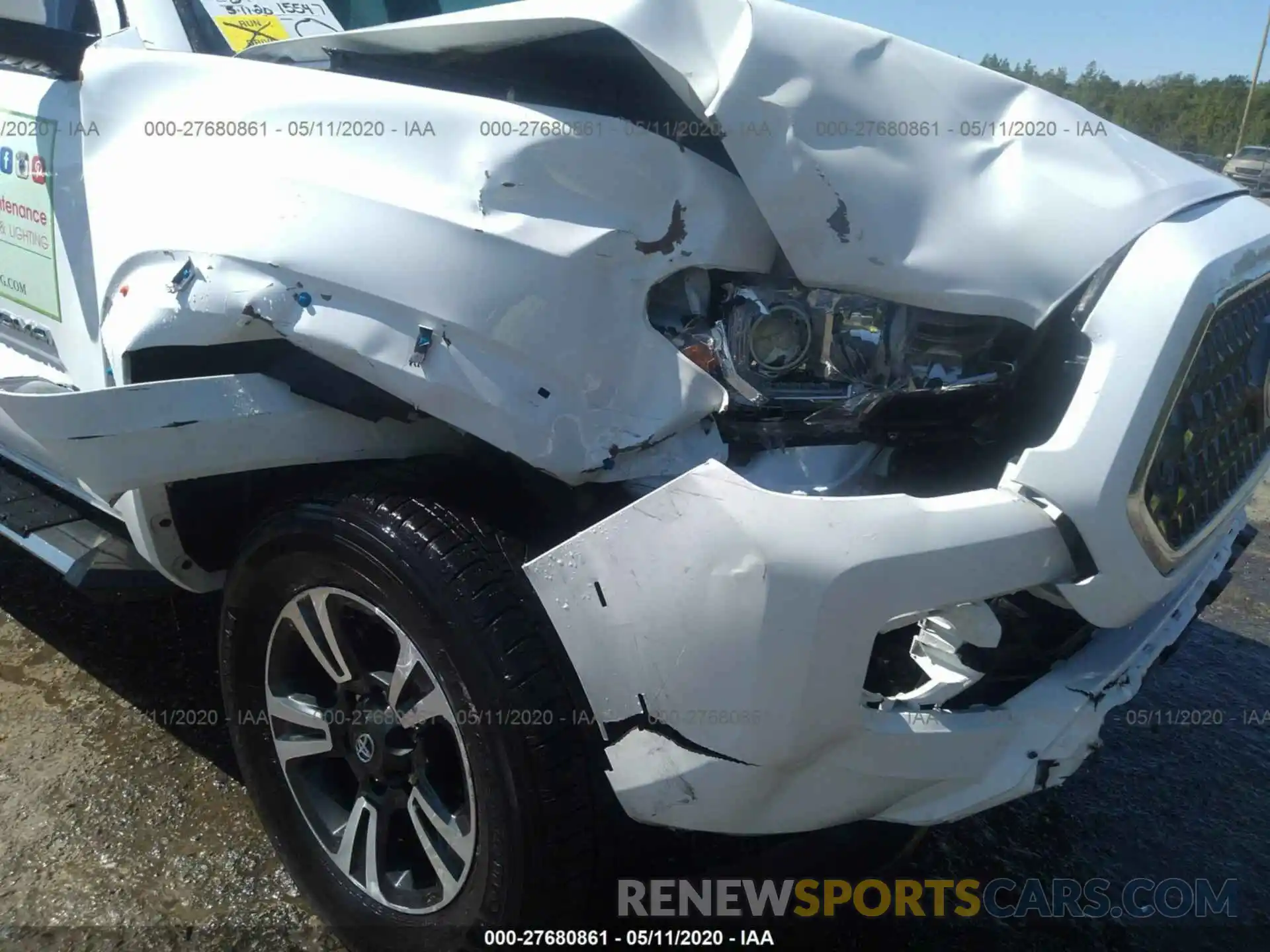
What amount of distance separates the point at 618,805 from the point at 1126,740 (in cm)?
199

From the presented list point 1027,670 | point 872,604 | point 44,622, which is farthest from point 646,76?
point 44,622

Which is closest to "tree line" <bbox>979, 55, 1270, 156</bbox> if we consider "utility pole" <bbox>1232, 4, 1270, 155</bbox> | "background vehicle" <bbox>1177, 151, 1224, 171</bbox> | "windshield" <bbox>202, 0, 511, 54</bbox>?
"utility pole" <bbox>1232, 4, 1270, 155</bbox>

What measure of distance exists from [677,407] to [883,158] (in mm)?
592

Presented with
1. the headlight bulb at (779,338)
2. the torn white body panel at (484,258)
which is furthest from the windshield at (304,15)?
the headlight bulb at (779,338)

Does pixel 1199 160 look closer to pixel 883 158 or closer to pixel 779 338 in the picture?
pixel 883 158

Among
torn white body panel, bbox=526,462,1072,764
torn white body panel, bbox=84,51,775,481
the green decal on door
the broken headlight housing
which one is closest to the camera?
torn white body panel, bbox=526,462,1072,764

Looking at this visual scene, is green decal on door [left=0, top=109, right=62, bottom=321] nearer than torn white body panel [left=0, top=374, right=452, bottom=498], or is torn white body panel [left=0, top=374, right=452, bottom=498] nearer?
torn white body panel [left=0, top=374, right=452, bottom=498]

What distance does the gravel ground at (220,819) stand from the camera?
2.29 m

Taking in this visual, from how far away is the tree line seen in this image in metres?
31.0

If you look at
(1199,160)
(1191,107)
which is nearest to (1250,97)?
(1191,107)

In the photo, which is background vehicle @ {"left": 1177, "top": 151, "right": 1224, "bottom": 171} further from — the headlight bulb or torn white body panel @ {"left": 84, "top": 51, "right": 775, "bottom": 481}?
torn white body panel @ {"left": 84, "top": 51, "right": 775, "bottom": 481}

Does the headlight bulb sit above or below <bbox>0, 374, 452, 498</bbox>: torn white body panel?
above

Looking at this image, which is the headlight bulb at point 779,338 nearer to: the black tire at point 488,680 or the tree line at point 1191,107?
the black tire at point 488,680

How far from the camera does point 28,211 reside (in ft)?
8.39
